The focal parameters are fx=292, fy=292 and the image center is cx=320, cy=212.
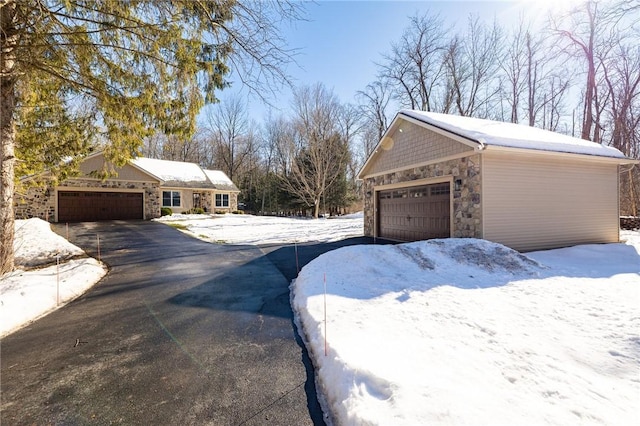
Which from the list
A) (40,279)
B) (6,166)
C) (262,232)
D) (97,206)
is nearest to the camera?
(40,279)

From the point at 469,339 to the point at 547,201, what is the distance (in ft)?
28.0

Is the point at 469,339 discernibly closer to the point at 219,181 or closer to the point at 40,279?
the point at 40,279

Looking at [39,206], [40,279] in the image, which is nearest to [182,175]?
[39,206]

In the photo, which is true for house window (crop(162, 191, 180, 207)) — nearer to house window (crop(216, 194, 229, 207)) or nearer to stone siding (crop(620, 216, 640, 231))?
house window (crop(216, 194, 229, 207))

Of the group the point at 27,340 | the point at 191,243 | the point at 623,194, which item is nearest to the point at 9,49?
the point at 27,340


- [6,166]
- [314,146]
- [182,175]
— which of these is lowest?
[6,166]

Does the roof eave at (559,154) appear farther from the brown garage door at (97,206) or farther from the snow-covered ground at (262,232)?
the brown garage door at (97,206)

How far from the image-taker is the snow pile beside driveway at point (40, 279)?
15.8ft

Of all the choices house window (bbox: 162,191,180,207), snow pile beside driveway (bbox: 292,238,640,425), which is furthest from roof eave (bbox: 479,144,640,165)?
house window (bbox: 162,191,180,207)

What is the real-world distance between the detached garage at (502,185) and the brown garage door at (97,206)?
17881 millimetres

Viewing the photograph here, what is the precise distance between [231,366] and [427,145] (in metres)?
9.82

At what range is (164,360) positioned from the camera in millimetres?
3443

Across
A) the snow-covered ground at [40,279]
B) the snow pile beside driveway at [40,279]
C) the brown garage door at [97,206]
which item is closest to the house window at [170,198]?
the brown garage door at [97,206]

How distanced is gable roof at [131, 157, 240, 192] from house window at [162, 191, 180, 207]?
2.60ft
